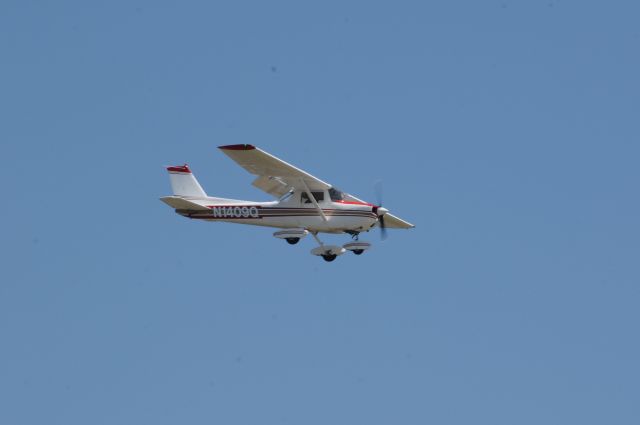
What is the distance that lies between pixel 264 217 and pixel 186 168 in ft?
13.9

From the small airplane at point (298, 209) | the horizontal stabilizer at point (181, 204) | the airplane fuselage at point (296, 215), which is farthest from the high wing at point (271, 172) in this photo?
the horizontal stabilizer at point (181, 204)

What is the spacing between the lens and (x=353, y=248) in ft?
126

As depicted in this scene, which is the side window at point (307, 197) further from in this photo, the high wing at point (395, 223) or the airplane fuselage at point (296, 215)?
the high wing at point (395, 223)

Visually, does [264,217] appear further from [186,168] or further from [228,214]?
[186,168]

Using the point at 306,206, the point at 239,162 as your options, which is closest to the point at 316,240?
the point at 306,206

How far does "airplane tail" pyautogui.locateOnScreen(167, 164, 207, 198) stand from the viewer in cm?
4122

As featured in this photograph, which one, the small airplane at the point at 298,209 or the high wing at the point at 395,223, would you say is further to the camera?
the high wing at the point at 395,223

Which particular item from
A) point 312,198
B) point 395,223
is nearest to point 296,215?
point 312,198

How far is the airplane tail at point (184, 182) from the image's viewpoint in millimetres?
41219

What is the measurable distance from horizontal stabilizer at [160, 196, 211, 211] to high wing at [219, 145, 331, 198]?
2041 millimetres

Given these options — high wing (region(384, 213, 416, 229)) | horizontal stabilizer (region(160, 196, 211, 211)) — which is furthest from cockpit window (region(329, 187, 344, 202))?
horizontal stabilizer (region(160, 196, 211, 211))

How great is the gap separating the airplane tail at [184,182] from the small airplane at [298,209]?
1.51 metres

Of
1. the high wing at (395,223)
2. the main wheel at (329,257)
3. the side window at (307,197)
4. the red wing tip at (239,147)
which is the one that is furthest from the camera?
the high wing at (395,223)

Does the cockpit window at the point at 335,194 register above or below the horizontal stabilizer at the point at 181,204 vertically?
above
